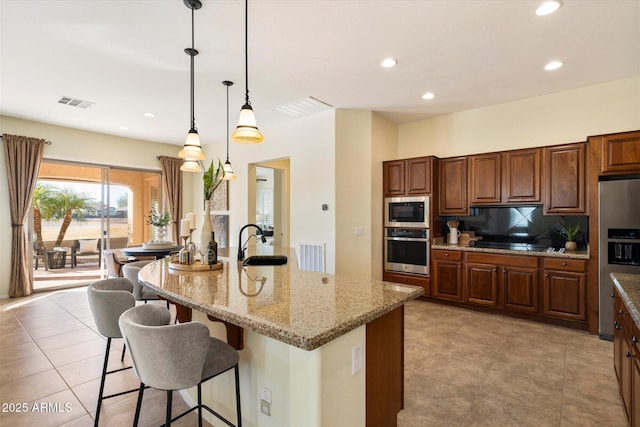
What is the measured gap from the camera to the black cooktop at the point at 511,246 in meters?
4.04

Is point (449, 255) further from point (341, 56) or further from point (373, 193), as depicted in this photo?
point (341, 56)

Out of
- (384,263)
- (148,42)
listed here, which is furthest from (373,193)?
(148,42)

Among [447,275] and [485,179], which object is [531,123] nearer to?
[485,179]

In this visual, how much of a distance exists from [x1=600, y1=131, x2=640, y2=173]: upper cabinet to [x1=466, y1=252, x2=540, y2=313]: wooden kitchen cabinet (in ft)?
4.12

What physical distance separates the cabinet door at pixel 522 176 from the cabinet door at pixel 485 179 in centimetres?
9

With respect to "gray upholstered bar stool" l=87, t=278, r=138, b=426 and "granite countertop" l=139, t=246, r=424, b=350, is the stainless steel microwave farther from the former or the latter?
"gray upholstered bar stool" l=87, t=278, r=138, b=426

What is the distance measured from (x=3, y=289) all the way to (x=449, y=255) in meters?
7.03

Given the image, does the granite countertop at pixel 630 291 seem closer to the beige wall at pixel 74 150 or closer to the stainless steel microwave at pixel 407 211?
the stainless steel microwave at pixel 407 211

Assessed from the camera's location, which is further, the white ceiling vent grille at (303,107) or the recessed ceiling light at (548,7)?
the white ceiling vent grille at (303,107)

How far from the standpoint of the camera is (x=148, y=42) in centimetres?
287

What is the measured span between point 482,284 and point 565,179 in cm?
162

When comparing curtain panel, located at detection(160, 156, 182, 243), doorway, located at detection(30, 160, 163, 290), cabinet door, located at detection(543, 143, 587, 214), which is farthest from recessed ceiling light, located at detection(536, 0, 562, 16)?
curtain panel, located at detection(160, 156, 182, 243)

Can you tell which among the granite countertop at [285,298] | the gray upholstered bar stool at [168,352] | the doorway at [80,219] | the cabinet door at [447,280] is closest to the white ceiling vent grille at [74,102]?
the doorway at [80,219]

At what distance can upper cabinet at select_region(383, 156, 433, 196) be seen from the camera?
15.4 ft
